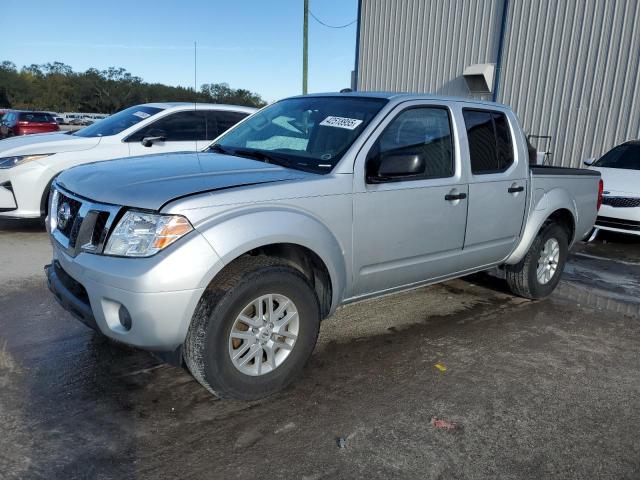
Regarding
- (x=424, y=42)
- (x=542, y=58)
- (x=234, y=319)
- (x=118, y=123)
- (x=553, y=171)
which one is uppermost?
(x=424, y=42)

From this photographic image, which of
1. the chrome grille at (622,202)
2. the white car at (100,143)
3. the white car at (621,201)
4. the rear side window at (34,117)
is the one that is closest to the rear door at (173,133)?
the white car at (100,143)

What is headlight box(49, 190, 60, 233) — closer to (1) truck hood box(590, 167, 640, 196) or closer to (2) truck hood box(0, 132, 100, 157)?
(2) truck hood box(0, 132, 100, 157)

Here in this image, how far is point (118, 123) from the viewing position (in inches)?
297

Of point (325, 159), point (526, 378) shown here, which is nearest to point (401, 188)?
point (325, 159)

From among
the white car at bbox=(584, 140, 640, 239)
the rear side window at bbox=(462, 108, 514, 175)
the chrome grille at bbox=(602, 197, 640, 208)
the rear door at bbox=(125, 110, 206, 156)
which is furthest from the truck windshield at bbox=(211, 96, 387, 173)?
the chrome grille at bbox=(602, 197, 640, 208)

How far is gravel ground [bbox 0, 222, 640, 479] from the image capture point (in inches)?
102

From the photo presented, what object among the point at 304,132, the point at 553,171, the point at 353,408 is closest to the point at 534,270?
the point at 553,171

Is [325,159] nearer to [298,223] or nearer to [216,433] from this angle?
[298,223]

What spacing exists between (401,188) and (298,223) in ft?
2.99

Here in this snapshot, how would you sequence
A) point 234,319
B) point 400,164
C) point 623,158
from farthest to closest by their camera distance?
point 623,158 → point 400,164 → point 234,319

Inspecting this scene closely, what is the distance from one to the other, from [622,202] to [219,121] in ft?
19.4

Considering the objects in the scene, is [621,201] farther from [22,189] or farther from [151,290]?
[22,189]

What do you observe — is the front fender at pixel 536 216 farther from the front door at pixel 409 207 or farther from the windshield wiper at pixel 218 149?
the windshield wiper at pixel 218 149

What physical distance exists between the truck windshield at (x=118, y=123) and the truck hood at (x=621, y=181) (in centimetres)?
648
